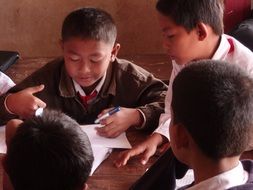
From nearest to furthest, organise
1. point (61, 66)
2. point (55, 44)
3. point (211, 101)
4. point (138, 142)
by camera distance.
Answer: point (211, 101), point (138, 142), point (61, 66), point (55, 44)

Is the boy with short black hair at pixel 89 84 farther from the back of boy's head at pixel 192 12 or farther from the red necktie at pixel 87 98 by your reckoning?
the back of boy's head at pixel 192 12

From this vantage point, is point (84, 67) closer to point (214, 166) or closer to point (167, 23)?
point (167, 23)

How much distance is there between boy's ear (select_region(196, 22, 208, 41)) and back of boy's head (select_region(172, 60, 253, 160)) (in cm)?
56

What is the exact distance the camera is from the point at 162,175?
48.7 inches

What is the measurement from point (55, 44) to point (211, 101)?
220 cm

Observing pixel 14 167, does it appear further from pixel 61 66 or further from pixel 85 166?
pixel 61 66

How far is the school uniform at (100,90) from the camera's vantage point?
171 centimetres

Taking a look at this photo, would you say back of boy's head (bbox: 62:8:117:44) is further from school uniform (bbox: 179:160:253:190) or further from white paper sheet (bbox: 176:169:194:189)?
school uniform (bbox: 179:160:253:190)

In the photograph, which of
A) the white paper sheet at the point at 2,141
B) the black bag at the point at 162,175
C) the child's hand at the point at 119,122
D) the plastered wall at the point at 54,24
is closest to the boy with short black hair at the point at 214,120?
the black bag at the point at 162,175

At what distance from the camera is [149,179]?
4.05 feet

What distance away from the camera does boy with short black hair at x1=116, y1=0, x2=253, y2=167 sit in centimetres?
154

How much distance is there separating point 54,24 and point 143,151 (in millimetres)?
1764

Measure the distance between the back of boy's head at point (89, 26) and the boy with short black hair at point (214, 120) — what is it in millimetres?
661

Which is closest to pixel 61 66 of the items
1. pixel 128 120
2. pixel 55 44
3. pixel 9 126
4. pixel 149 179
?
pixel 128 120
